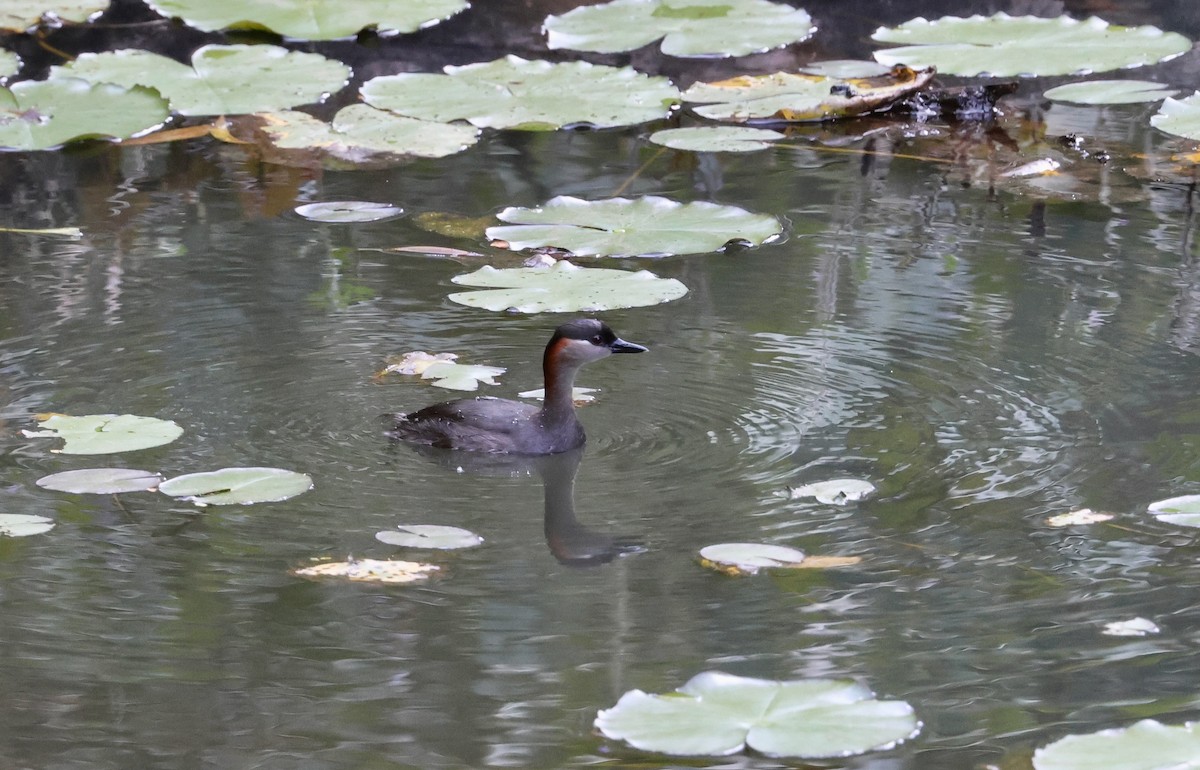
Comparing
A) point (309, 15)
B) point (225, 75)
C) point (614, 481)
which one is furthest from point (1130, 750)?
point (309, 15)

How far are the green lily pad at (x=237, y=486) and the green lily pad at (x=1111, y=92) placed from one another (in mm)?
5948

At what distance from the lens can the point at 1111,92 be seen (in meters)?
9.24

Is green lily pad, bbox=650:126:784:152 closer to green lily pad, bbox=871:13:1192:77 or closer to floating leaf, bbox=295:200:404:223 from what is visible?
green lily pad, bbox=871:13:1192:77

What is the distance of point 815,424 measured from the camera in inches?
205

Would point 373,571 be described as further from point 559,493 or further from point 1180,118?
point 1180,118

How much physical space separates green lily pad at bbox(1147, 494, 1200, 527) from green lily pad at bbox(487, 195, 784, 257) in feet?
Answer: 8.50

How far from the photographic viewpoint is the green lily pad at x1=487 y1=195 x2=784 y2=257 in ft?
22.0

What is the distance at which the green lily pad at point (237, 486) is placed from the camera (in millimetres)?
4570

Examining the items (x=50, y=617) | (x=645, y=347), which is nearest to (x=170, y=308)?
(x=645, y=347)

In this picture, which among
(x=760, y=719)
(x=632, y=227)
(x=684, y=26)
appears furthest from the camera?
(x=684, y=26)

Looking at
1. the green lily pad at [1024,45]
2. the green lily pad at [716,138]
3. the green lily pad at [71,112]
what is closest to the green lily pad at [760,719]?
the green lily pad at [716,138]

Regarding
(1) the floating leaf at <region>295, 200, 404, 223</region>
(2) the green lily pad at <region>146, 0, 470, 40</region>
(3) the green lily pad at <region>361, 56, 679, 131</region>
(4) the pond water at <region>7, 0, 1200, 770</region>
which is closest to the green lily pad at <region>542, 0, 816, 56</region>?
(3) the green lily pad at <region>361, 56, 679, 131</region>

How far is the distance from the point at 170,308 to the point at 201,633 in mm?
2564

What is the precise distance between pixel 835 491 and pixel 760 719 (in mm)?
1471
